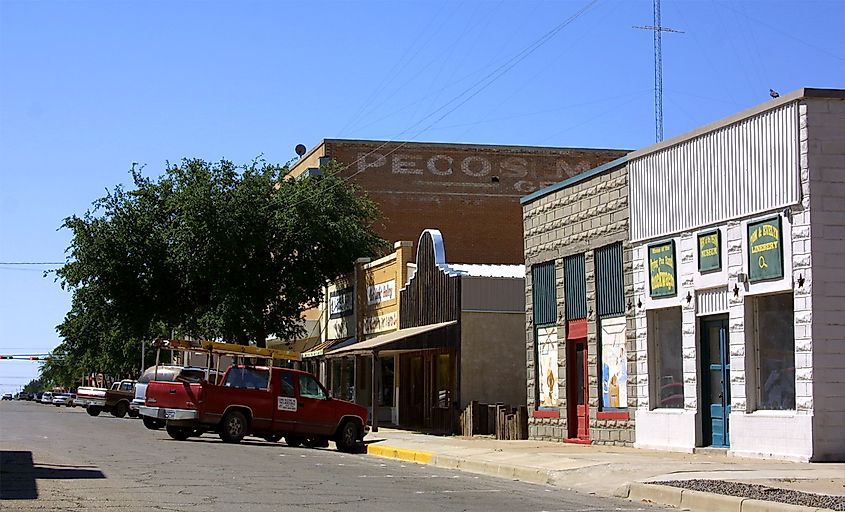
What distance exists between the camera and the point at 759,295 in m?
19.9

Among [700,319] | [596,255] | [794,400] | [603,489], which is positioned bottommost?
[603,489]

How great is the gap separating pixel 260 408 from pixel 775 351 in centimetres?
1268

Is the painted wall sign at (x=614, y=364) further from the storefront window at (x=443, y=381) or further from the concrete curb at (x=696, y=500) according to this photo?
the storefront window at (x=443, y=381)

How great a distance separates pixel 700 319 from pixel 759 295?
193 cm

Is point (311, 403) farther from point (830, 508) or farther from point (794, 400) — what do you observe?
point (830, 508)

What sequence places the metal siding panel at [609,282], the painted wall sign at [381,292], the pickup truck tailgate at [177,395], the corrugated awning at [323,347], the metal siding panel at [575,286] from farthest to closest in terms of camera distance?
the corrugated awning at [323,347] < the painted wall sign at [381,292] < the pickup truck tailgate at [177,395] < the metal siding panel at [575,286] < the metal siding panel at [609,282]

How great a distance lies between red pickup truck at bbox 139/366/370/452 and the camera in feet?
89.5

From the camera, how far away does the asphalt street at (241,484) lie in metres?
13.5

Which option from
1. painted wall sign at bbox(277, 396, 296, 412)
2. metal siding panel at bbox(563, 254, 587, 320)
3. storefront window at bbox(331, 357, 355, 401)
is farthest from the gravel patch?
storefront window at bbox(331, 357, 355, 401)

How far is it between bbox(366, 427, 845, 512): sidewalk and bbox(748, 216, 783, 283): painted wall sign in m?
3.11

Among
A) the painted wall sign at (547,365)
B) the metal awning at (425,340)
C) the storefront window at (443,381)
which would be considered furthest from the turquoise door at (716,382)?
the storefront window at (443,381)

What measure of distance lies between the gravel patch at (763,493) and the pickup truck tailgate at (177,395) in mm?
14522

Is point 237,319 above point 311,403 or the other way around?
above

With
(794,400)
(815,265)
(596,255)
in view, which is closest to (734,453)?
(794,400)
